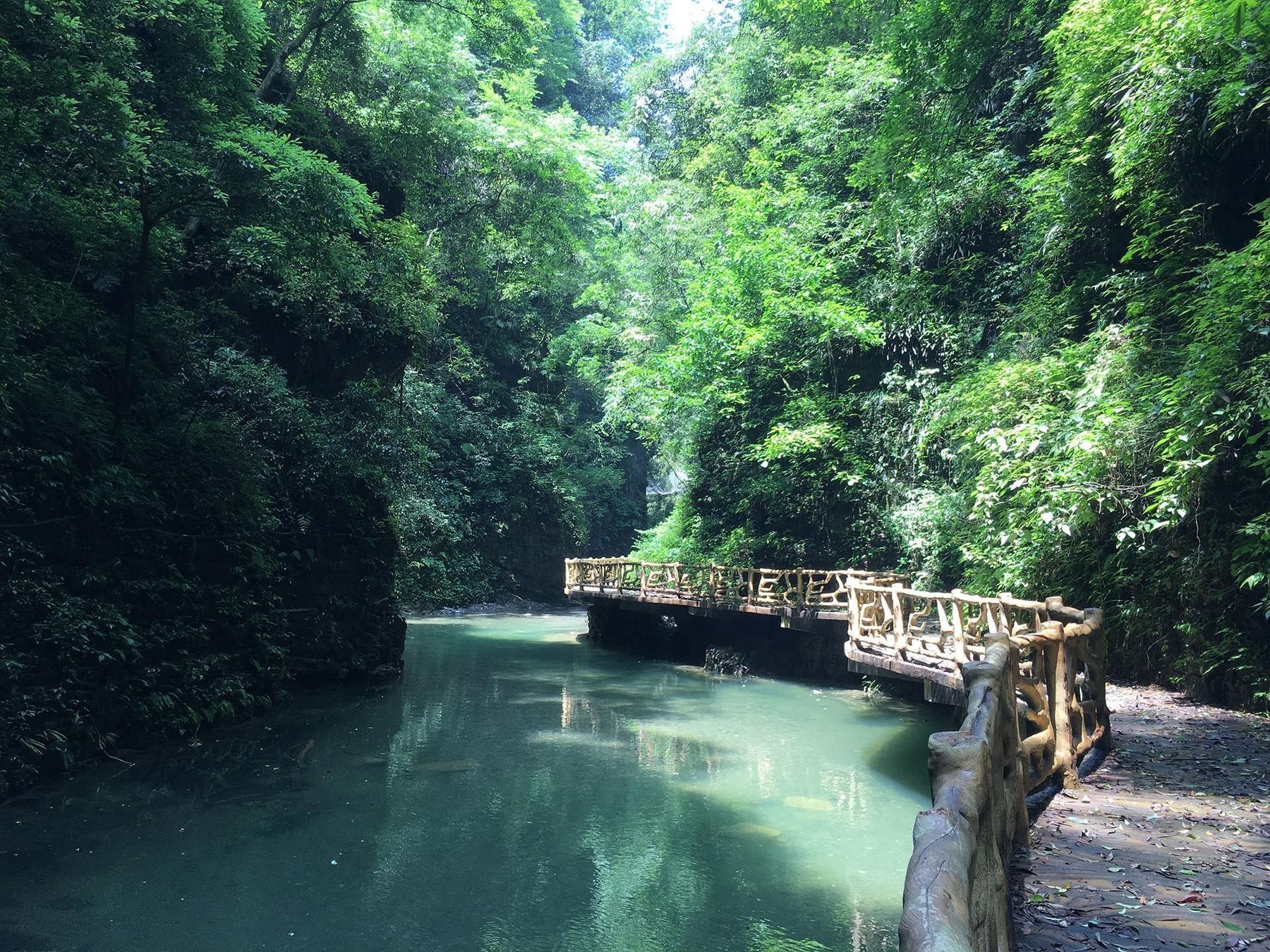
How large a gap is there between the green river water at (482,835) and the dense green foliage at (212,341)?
1334mm

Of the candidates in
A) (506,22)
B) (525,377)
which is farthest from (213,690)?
(525,377)

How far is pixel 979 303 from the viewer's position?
1575 cm

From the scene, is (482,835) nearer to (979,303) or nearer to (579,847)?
(579,847)

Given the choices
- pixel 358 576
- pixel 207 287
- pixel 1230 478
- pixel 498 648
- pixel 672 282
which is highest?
pixel 672 282

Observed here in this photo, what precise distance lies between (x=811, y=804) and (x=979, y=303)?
10822 millimetres

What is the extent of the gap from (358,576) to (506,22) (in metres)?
13.2

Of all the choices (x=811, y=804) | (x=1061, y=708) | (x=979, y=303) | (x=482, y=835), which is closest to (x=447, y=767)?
(x=482, y=835)

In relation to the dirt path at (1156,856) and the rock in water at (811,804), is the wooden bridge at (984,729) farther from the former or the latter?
the rock in water at (811,804)

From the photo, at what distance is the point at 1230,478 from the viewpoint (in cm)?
815

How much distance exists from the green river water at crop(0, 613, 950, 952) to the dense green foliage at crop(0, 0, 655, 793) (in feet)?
4.38

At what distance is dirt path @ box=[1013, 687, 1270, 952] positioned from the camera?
3.12 metres

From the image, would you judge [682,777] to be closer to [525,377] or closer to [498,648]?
[498,648]

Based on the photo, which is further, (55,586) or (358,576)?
(358,576)

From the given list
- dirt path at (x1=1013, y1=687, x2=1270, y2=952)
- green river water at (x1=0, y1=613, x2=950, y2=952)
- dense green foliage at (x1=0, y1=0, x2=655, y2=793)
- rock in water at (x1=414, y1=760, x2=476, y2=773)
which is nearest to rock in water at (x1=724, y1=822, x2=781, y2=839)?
green river water at (x1=0, y1=613, x2=950, y2=952)
